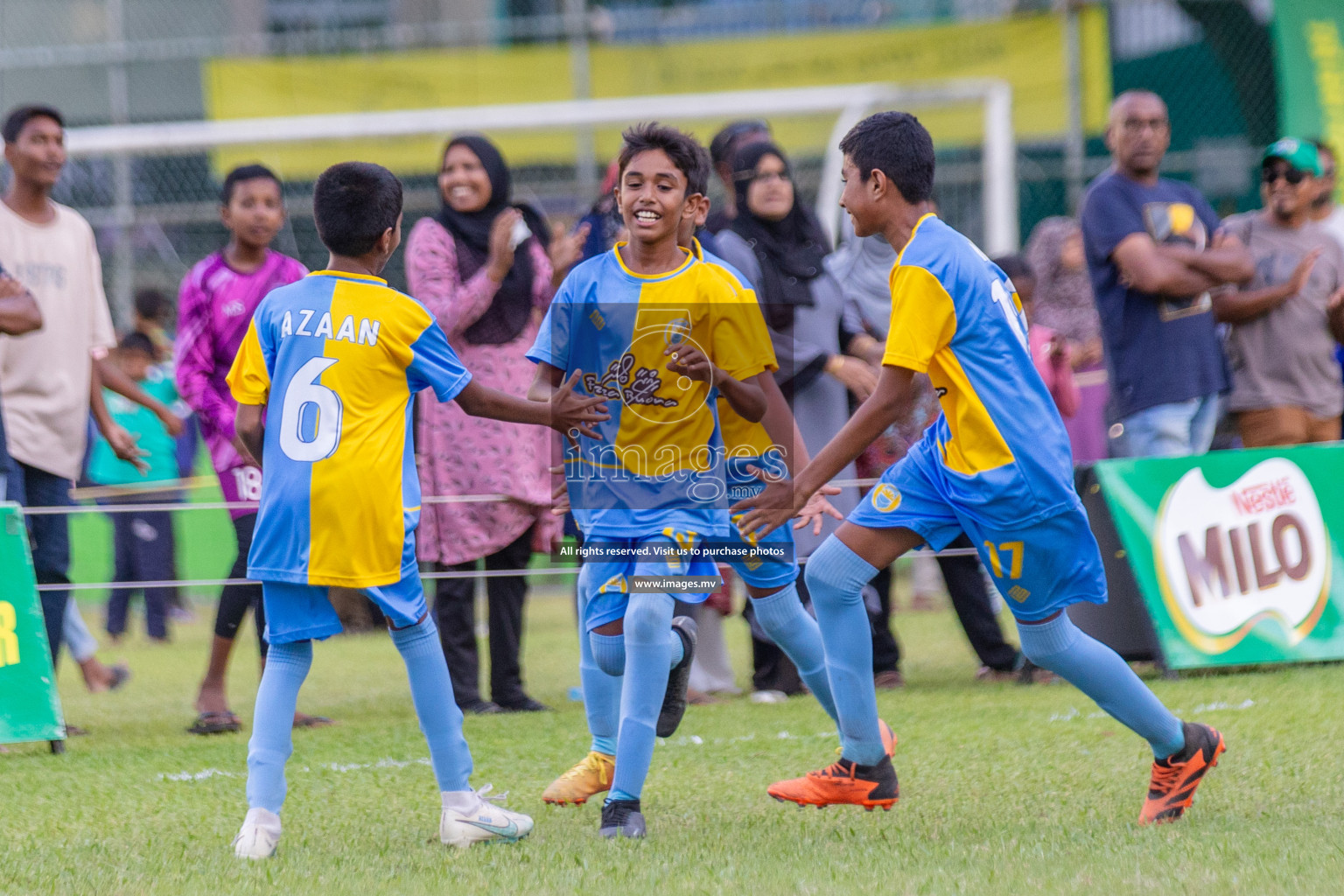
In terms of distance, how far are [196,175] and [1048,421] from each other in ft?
37.4

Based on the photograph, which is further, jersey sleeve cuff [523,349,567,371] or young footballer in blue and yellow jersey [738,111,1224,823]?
jersey sleeve cuff [523,349,567,371]

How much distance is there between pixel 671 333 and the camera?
4.18m

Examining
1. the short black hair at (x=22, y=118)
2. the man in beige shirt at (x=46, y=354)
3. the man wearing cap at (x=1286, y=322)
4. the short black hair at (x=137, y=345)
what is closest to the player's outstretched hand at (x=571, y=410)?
the man in beige shirt at (x=46, y=354)

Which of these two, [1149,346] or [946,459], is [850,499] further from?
[946,459]

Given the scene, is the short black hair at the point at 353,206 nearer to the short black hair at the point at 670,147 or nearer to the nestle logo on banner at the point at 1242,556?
the short black hair at the point at 670,147

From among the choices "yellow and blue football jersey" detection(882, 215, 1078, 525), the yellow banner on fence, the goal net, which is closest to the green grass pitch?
"yellow and blue football jersey" detection(882, 215, 1078, 525)

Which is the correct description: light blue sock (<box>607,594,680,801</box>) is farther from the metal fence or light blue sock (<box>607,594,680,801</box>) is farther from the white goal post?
the metal fence

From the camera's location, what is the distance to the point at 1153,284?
21.3 ft

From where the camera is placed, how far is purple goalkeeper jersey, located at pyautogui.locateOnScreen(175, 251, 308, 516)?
6.05 metres

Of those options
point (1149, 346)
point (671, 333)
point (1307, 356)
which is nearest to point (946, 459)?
point (671, 333)

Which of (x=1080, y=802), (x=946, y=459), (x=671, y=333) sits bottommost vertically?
(x=1080, y=802)

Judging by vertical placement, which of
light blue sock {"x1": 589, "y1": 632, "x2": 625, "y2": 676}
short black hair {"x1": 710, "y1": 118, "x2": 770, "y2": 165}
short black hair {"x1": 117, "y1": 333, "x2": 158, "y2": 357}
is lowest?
light blue sock {"x1": 589, "y1": 632, "x2": 625, "y2": 676}

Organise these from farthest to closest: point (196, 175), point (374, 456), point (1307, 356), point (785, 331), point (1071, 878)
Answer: point (196, 175), point (1307, 356), point (785, 331), point (374, 456), point (1071, 878)

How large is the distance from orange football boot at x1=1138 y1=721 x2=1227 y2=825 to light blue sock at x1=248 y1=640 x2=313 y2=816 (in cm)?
216
